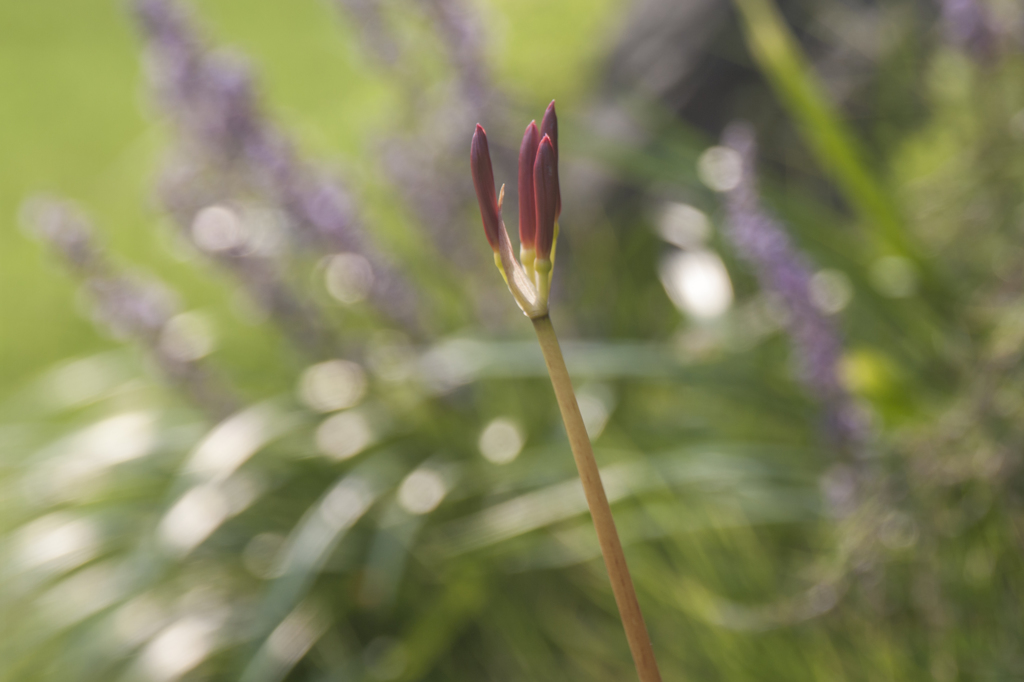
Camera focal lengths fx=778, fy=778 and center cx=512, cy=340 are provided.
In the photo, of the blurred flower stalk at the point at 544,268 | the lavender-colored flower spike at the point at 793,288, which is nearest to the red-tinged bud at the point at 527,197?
the blurred flower stalk at the point at 544,268

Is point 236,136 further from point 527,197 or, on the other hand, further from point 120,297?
point 527,197

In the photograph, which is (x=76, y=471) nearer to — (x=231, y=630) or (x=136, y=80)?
(x=231, y=630)

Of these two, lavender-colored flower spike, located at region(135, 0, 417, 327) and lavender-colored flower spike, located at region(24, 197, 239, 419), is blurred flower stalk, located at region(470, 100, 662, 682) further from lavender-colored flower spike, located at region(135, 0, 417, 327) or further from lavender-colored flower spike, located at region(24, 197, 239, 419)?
lavender-colored flower spike, located at region(24, 197, 239, 419)

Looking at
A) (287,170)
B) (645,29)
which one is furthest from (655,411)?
(645,29)

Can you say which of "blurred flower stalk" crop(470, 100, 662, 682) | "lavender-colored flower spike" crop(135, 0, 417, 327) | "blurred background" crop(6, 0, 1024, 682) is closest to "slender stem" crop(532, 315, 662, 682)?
"blurred flower stalk" crop(470, 100, 662, 682)

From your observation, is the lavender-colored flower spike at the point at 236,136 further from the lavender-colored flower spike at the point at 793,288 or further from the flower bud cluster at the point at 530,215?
the flower bud cluster at the point at 530,215

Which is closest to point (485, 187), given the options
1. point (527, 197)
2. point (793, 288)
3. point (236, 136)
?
point (527, 197)
